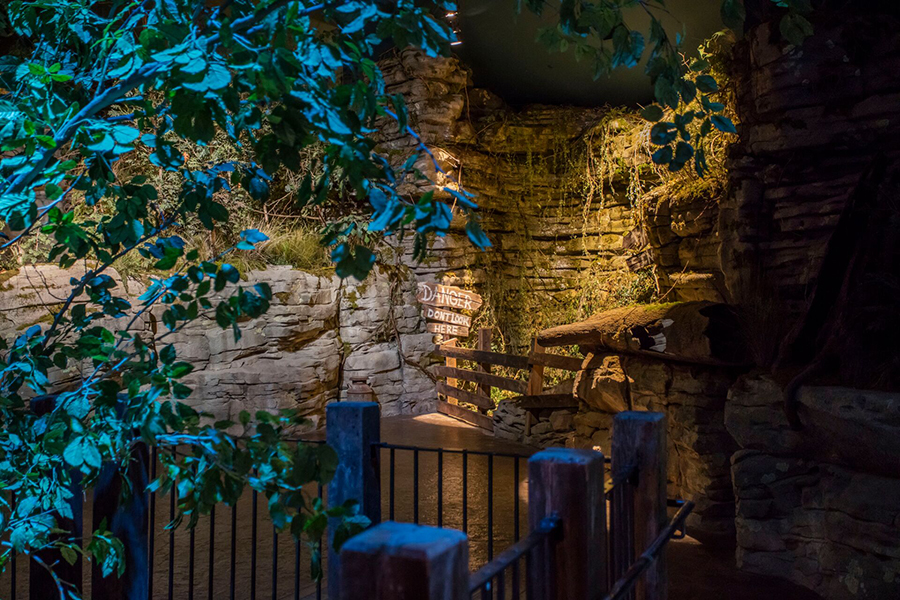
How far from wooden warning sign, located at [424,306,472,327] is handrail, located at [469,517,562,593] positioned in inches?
326

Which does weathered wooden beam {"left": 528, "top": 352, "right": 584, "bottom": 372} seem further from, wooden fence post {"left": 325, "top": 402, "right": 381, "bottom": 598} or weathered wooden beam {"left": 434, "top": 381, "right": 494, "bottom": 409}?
wooden fence post {"left": 325, "top": 402, "right": 381, "bottom": 598}

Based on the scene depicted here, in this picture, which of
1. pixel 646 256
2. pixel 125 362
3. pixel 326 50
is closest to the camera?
pixel 326 50

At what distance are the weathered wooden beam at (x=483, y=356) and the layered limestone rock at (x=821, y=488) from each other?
386 centimetres

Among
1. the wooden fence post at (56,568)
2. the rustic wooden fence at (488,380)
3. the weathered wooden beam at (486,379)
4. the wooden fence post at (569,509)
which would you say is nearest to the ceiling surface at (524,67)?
the rustic wooden fence at (488,380)

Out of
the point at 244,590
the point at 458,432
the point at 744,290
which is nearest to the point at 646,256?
the point at 458,432

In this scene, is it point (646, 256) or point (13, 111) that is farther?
point (646, 256)

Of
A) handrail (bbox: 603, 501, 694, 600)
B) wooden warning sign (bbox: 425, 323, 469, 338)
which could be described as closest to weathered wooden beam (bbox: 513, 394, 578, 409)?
wooden warning sign (bbox: 425, 323, 469, 338)

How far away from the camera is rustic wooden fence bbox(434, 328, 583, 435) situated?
786 centimetres

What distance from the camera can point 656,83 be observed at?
185cm

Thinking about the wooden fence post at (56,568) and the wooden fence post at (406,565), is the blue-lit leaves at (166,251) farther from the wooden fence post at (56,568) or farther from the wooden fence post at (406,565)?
the wooden fence post at (56,568)

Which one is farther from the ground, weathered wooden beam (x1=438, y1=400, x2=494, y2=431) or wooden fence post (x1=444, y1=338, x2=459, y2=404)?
wooden fence post (x1=444, y1=338, x2=459, y2=404)

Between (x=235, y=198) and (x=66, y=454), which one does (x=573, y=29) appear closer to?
(x=66, y=454)

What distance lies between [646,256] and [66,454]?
357 inches

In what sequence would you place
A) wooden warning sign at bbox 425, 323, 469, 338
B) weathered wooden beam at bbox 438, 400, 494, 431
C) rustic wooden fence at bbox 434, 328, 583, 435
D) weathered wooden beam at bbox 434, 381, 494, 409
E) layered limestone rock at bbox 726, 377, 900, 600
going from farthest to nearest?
wooden warning sign at bbox 425, 323, 469, 338 → weathered wooden beam at bbox 434, 381, 494, 409 → weathered wooden beam at bbox 438, 400, 494, 431 → rustic wooden fence at bbox 434, 328, 583, 435 → layered limestone rock at bbox 726, 377, 900, 600
